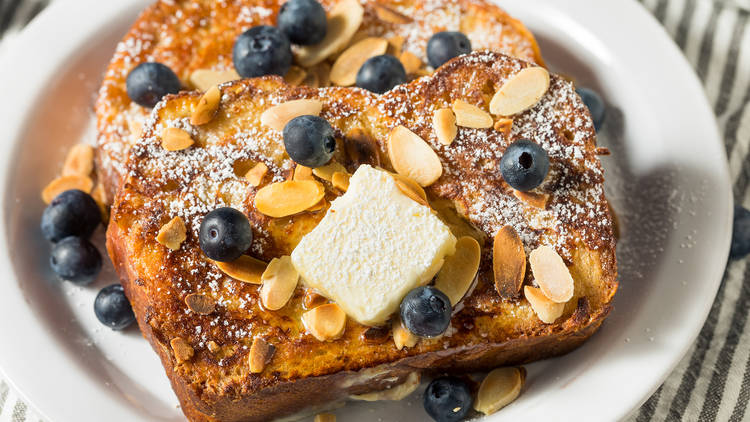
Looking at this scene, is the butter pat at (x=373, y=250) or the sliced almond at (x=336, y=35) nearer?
the butter pat at (x=373, y=250)

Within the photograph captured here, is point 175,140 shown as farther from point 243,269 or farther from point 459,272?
point 459,272

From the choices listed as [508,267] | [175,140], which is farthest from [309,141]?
[508,267]

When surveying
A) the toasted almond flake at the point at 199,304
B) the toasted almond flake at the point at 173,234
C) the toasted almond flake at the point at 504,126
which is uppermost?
the toasted almond flake at the point at 504,126

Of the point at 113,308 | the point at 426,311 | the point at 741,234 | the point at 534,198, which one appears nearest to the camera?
the point at 426,311

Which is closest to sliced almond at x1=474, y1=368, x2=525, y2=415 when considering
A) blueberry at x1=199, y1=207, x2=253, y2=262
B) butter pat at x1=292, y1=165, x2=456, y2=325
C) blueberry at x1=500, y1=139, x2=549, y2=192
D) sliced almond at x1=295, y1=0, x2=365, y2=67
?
butter pat at x1=292, y1=165, x2=456, y2=325

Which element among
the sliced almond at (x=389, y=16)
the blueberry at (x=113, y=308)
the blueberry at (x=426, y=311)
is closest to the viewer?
the blueberry at (x=426, y=311)

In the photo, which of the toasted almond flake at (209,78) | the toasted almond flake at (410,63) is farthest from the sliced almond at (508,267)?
the toasted almond flake at (209,78)

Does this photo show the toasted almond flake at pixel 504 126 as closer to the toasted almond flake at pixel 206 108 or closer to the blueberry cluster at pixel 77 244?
the toasted almond flake at pixel 206 108
